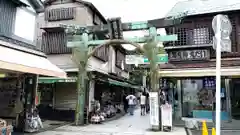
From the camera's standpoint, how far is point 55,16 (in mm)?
17594

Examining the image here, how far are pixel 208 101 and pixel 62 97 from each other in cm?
998

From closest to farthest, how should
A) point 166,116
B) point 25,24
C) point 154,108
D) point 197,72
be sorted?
point 25,24
point 166,116
point 154,108
point 197,72

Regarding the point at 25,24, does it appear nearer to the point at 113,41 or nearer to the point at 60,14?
the point at 113,41

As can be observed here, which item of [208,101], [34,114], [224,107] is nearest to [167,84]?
[208,101]

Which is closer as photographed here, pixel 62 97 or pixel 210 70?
pixel 210 70

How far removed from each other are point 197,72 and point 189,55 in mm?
2265

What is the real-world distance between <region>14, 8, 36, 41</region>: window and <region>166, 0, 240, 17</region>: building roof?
8.13 metres

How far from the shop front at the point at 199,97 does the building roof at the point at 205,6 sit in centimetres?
424

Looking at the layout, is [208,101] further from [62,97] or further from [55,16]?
[55,16]

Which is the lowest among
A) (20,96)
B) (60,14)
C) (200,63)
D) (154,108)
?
(154,108)

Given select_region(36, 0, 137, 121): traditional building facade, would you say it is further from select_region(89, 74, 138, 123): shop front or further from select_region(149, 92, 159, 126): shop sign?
select_region(149, 92, 159, 126): shop sign

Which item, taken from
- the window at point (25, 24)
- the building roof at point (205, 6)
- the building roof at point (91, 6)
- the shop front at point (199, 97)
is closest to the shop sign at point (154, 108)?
the shop front at point (199, 97)

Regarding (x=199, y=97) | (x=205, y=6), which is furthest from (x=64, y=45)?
(x=205, y=6)

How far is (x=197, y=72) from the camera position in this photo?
43.0 feet
